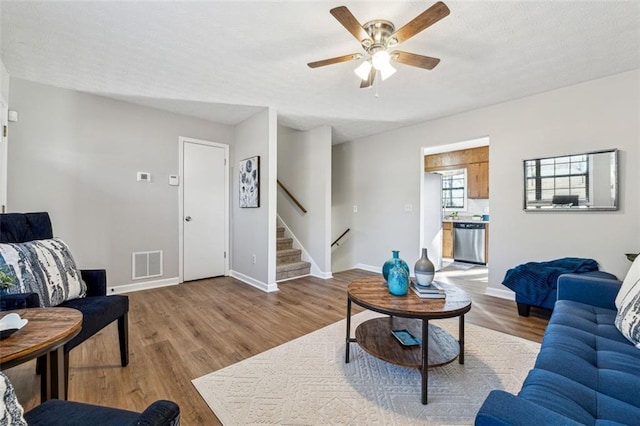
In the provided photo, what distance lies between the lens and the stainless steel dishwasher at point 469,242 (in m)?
5.58

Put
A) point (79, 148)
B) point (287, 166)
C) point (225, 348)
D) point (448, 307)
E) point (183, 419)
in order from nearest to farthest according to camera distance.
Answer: point (183, 419), point (448, 307), point (225, 348), point (79, 148), point (287, 166)

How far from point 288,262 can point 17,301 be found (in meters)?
3.42

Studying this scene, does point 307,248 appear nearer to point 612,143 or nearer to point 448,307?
point 448,307

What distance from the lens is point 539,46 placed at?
7.27 ft

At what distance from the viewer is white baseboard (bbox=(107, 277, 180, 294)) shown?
11.6 feet

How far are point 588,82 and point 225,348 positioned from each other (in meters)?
4.28

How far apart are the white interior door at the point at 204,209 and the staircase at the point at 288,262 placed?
2.94 feet

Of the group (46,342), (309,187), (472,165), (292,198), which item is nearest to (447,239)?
(472,165)

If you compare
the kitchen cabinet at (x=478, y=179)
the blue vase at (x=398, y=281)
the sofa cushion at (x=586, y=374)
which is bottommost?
the sofa cushion at (x=586, y=374)

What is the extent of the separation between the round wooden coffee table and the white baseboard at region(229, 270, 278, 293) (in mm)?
1830

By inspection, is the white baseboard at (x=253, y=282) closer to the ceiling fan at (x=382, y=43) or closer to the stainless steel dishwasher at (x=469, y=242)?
the ceiling fan at (x=382, y=43)

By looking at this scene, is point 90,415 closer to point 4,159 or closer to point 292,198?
point 4,159

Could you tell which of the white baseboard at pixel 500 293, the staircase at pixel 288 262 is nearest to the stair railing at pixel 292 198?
the staircase at pixel 288 262

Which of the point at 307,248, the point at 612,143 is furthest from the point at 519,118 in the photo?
the point at 307,248
